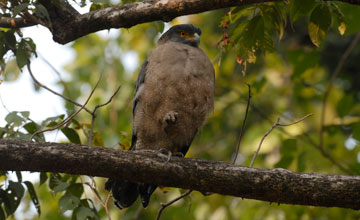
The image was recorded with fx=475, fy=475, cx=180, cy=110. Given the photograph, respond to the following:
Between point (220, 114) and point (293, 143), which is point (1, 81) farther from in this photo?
point (220, 114)

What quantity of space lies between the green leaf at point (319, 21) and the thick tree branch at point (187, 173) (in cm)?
98

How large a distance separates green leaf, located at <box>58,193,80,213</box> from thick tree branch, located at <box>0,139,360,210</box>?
1.61ft

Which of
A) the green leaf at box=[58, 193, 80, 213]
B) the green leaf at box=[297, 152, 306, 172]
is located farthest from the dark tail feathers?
the green leaf at box=[297, 152, 306, 172]

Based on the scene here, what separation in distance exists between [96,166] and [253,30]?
1.45 metres

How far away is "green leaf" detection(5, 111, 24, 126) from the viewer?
3172 mm

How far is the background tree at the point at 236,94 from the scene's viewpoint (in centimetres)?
329

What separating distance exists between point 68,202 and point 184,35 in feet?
7.64

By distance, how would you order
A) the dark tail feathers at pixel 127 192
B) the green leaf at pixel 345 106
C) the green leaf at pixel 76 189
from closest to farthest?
the green leaf at pixel 76 189
the dark tail feathers at pixel 127 192
the green leaf at pixel 345 106

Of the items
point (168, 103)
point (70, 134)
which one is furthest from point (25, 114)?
point (168, 103)

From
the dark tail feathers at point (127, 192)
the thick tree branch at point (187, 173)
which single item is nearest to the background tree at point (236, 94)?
the dark tail feathers at point (127, 192)

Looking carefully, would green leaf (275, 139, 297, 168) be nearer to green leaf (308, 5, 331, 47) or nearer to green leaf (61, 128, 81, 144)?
green leaf (308, 5, 331, 47)

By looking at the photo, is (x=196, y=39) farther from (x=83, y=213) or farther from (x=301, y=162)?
(x=83, y=213)

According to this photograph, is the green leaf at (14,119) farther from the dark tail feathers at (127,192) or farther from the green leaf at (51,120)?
the dark tail feathers at (127,192)

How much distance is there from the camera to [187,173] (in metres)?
3.10
